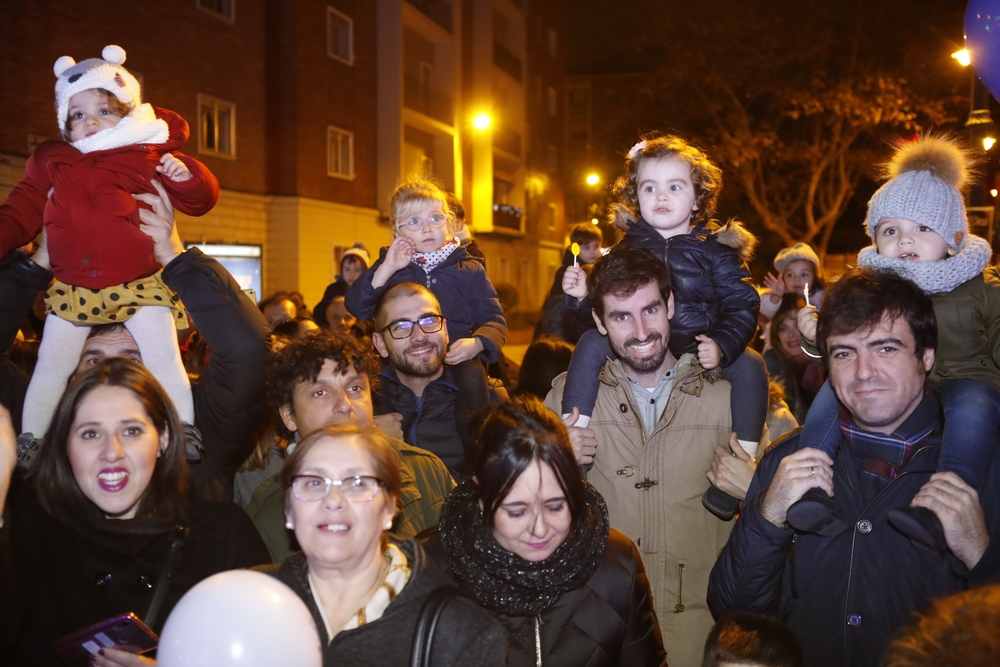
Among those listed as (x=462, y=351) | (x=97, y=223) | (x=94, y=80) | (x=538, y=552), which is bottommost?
(x=538, y=552)

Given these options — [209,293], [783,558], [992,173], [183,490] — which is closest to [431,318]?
[209,293]

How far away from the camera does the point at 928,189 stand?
3.56 metres

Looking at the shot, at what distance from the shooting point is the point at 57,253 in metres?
3.64

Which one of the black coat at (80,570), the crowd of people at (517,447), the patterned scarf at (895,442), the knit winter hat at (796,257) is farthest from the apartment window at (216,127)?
the patterned scarf at (895,442)

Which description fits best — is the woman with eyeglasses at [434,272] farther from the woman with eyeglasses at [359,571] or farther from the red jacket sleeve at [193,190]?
the woman with eyeglasses at [359,571]

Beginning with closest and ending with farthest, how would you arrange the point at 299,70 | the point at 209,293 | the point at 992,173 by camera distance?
the point at 209,293 < the point at 992,173 < the point at 299,70

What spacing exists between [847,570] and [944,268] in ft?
4.87

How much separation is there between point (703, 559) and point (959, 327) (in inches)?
60.7

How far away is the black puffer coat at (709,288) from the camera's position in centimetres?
390

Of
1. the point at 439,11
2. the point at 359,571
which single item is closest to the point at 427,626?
the point at 359,571

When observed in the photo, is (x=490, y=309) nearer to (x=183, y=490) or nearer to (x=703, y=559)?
(x=703, y=559)

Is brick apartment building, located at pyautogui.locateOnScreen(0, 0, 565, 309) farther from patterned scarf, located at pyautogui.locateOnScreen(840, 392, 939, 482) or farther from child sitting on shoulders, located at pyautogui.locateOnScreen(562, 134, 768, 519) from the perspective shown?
patterned scarf, located at pyautogui.locateOnScreen(840, 392, 939, 482)

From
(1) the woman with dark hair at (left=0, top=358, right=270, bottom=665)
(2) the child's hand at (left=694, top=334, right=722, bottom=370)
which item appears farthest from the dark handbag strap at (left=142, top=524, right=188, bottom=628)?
(2) the child's hand at (left=694, top=334, right=722, bottom=370)

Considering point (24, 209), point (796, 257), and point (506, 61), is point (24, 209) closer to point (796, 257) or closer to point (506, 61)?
point (796, 257)
